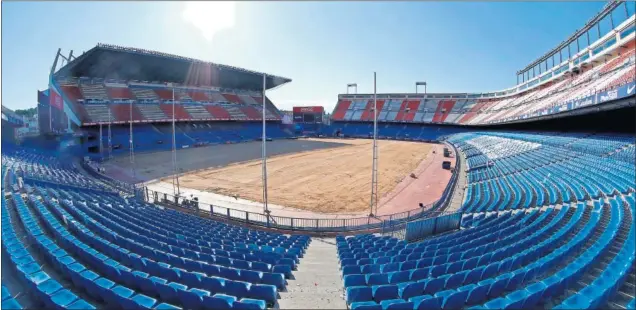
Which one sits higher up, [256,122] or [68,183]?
[256,122]

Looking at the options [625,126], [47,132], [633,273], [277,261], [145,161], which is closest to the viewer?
[633,273]

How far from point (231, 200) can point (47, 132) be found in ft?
159

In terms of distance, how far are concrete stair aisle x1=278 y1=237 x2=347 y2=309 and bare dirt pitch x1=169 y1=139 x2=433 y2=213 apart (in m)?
10.6

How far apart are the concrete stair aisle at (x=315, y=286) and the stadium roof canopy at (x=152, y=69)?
5315cm

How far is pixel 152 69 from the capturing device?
202 feet

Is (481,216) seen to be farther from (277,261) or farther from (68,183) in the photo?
(68,183)

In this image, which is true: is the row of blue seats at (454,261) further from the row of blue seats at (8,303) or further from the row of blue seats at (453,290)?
the row of blue seats at (8,303)

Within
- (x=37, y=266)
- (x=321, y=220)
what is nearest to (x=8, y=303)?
(x=37, y=266)

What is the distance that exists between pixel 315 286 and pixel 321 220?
9.48 metres

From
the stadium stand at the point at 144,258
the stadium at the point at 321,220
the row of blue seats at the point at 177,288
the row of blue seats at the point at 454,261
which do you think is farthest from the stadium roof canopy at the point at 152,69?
the row of blue seats at the point at 454,261

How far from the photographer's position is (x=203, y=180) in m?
30.5

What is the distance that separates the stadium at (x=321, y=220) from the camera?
7090 mm

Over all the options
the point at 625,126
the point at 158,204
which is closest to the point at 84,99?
the point at 158,204

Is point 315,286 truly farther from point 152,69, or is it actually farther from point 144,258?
point 152,69
